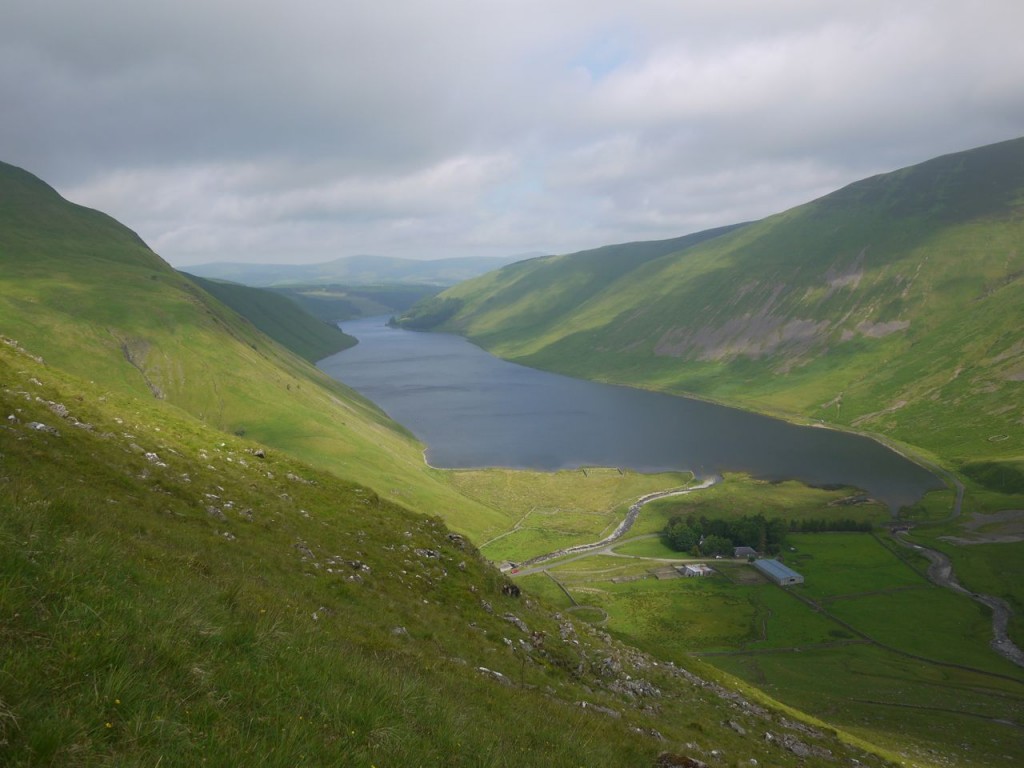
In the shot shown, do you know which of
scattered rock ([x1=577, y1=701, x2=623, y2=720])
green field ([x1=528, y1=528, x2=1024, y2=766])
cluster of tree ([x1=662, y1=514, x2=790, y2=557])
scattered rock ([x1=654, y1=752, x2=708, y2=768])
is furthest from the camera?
cluster of tree ([x1=662, y1=514, x2=790, y2=557])

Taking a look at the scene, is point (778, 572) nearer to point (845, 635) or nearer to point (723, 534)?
point (723, 534)

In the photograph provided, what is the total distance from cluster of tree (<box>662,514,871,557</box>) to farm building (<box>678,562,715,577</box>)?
6347mm

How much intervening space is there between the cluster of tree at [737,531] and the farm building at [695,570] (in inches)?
250

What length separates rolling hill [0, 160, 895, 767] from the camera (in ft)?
20.5

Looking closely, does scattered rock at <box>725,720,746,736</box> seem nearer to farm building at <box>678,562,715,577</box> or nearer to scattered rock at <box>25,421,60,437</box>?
scattered rock at <box>25,421,60,437</box>

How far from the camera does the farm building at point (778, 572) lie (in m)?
94.0

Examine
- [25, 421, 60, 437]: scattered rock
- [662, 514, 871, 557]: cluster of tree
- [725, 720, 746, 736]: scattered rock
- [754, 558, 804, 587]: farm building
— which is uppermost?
[25, 421, 60, 437]: scattered rock

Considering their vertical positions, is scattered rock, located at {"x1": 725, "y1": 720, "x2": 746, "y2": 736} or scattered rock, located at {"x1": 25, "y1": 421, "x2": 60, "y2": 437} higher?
scattered rock, located at {"x1": 25, "y1": 421, "x2": 60, "y2": 437}

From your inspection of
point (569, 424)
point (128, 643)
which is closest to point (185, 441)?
point (128, 643)

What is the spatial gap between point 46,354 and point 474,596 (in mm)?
92778

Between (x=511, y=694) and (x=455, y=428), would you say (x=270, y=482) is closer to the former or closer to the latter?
(x=511, y=694)

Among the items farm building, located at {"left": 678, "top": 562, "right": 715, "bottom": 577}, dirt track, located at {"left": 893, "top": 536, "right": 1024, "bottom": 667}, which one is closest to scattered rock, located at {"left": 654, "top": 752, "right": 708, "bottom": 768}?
dirt track, located at {"left": 893, "top": 536, "right": 1024, "bottom": 667}

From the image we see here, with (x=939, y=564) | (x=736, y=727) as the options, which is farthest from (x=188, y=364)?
(x=939, y=564)

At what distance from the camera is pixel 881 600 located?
87812mm
